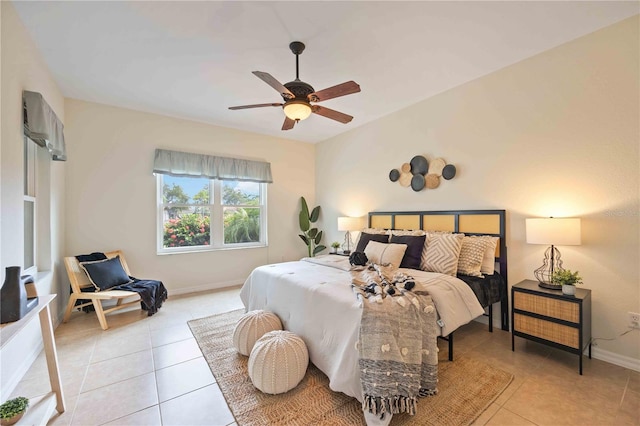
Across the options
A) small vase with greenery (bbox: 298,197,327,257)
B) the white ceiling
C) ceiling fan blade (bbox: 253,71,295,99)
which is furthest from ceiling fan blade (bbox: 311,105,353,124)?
small vase with greenery (bbox: 298,197,327,257)

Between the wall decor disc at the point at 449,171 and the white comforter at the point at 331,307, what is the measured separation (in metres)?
1.37

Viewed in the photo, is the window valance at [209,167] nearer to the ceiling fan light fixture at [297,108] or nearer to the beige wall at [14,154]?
the beige wall at [14,154]

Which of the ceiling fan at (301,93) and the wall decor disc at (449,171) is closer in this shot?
the ceiling fan at (301,93)

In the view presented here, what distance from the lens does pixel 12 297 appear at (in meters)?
1.30

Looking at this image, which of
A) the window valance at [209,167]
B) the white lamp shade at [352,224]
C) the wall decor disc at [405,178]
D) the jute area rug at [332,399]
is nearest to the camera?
the jute area rug at [332,399]

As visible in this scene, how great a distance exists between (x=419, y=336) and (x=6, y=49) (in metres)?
3.53

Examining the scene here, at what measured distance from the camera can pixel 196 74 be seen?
9.62 ft

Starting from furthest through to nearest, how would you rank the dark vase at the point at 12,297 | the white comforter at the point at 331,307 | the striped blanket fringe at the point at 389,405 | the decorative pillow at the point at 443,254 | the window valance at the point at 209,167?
the window valance at the point at 209,167
the decorative pillow at the point at 443,254
the white comforter at the point at 331,307
the striped blanket fringe at the point at 389,405
the dark vase at the point at 12,297

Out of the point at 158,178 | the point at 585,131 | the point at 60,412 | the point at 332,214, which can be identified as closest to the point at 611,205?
the point at 585,131

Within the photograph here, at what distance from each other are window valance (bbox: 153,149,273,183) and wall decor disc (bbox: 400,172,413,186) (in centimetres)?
244

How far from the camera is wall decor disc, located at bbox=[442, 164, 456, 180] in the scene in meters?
3.30

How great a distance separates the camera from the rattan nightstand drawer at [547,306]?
2.08 metres

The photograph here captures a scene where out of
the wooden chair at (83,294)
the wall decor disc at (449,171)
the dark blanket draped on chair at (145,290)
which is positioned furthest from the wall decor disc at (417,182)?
the wooden chair at (83,294)

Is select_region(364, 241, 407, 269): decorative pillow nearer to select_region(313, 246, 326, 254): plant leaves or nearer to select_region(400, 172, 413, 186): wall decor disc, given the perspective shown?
select_region(400, 172, 413, 186): wall decor disc
